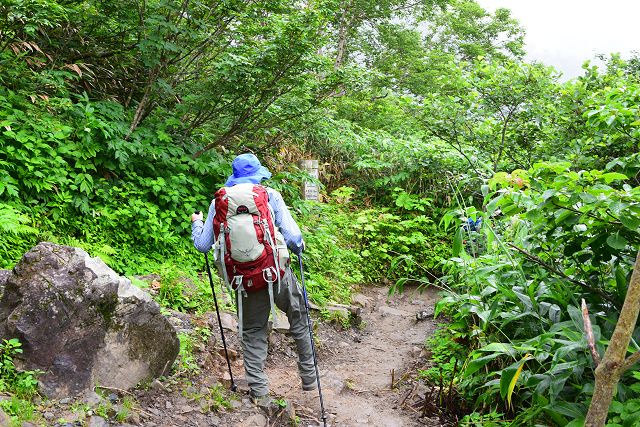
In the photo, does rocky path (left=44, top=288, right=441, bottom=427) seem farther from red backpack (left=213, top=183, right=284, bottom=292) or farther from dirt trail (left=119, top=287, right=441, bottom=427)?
red backpack (left=213, top=183, right=284, bottom=292)

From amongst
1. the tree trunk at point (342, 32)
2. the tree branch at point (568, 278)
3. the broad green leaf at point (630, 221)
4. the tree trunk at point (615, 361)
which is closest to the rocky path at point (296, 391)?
the tree branch at point (568, 278)

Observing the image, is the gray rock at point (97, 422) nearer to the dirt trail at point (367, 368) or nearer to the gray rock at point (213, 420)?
the gray rock at point (213, 420)

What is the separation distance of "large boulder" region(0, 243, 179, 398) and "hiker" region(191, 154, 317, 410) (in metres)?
0.68

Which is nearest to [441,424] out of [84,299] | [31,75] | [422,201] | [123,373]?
[123,373]

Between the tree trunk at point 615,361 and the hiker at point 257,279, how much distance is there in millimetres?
2574

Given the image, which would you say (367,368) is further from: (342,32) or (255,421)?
(342,32)

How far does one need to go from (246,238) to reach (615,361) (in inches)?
104

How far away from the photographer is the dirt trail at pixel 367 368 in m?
4.51

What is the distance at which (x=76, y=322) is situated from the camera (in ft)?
11.7

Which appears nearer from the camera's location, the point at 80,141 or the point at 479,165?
the point at 80,141

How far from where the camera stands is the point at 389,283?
388 inches

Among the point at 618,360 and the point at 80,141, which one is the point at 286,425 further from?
the point at 80,141

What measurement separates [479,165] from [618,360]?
22.9ft

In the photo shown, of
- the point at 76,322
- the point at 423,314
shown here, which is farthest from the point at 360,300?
the point at 76,322
